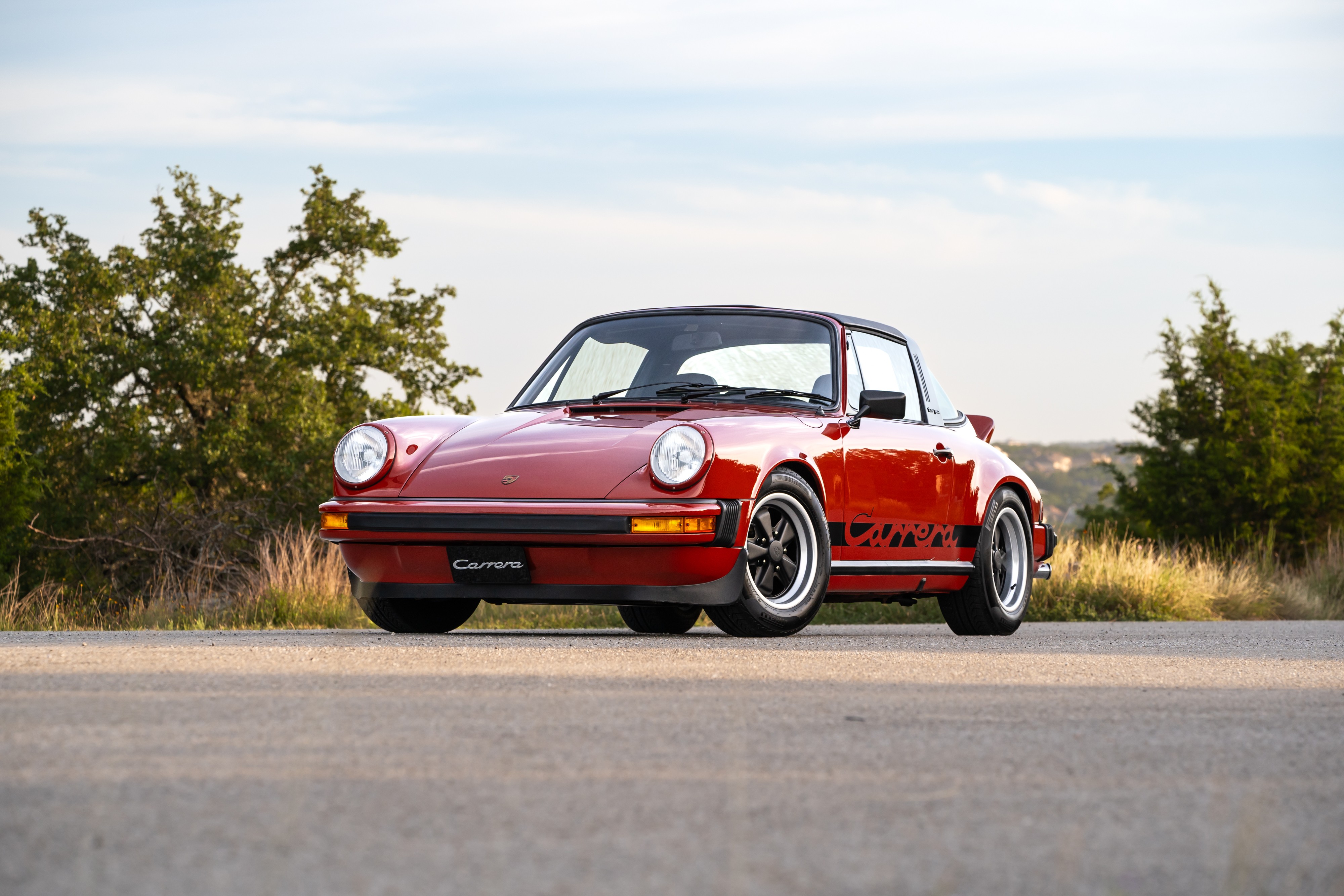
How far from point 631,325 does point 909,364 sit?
5.38 ft

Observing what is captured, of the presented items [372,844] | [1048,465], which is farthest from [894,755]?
[1048,465]

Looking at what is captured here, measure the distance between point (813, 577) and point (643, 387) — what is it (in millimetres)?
1461

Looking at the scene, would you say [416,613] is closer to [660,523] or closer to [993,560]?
[660,523]

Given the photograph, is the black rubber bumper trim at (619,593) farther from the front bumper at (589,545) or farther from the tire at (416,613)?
the tire at (416,613)

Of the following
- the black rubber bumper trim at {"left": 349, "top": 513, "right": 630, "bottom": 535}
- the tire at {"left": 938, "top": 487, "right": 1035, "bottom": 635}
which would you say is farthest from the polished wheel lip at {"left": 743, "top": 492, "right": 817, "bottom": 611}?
the tire at {"left": 938, "top": 487, "right": 1035, "bottom": 635}

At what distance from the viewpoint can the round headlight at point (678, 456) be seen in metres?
6.89

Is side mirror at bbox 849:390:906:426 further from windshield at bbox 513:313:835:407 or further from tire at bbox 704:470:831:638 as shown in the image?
tire at bbox 704:470:831:638

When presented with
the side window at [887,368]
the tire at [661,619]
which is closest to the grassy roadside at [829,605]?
the tire at [661,619]

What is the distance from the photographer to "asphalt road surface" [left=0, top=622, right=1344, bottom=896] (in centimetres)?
252

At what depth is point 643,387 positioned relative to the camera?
8297 millimetres

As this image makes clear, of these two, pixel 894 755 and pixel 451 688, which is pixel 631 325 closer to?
pixel 451 688

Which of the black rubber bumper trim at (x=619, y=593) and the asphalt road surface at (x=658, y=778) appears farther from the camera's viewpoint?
the black rubber bumper trim at (x=619, y=593)

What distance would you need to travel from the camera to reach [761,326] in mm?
8508

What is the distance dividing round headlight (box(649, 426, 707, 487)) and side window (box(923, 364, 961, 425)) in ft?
8.11
